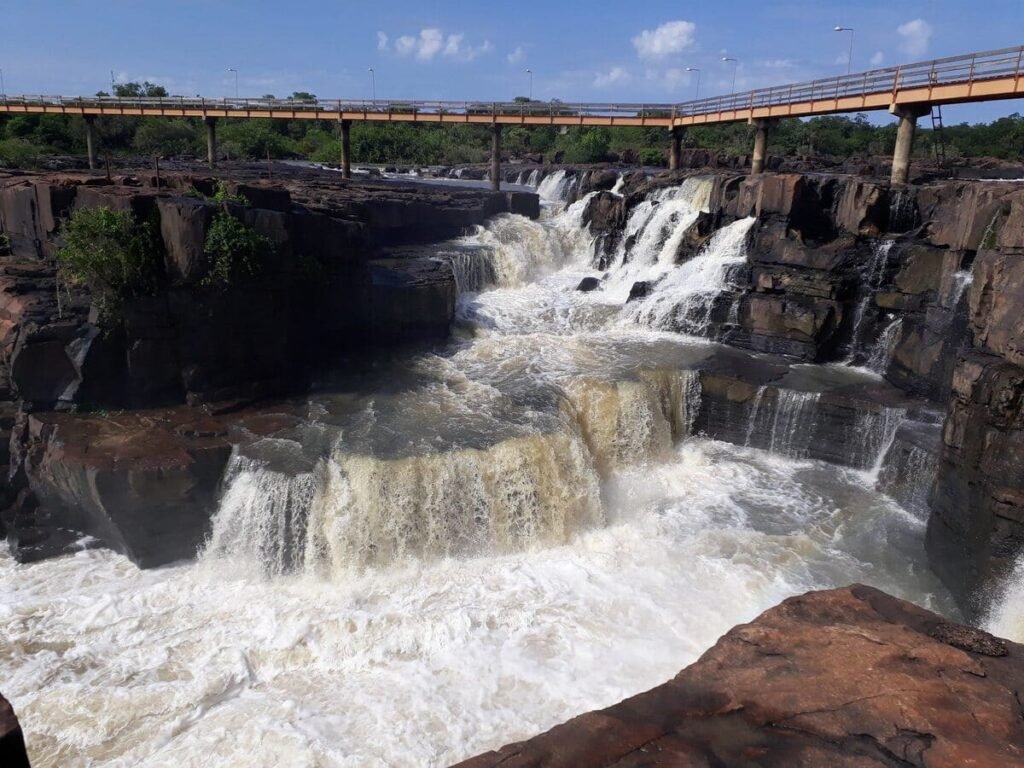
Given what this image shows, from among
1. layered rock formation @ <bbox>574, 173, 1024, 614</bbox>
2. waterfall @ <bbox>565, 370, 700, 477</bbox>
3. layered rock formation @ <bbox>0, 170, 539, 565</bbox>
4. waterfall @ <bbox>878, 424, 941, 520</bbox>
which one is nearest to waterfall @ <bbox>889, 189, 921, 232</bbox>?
layered rock formation @ <bbox>574, 173, 1024, 614</bbox>

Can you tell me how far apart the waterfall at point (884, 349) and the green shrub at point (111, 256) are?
1491cm

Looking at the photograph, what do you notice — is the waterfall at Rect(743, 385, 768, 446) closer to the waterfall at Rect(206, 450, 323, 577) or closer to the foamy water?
the foamy water

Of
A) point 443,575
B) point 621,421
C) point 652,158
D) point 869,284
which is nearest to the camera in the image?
point 443,575

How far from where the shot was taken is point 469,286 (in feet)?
73.5

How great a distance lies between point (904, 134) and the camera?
21.1 meters

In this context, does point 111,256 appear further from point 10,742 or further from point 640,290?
point 640,290

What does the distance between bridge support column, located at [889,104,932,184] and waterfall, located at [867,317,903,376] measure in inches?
274

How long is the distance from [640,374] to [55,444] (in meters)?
11.1

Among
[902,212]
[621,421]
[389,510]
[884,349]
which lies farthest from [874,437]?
[389,510]

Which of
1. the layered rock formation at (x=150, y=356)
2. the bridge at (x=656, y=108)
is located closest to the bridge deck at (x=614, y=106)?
the bridge at (x=656, y=108)

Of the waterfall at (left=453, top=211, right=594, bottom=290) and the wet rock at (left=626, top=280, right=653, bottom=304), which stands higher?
the waterfall at (left=453, top=211, right=594, bottom=290)

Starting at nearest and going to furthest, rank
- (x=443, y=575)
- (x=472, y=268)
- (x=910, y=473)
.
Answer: (x=443, y=575) → (x=910, y=473) → (x=472, y=268)

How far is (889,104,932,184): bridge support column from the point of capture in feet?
68.5

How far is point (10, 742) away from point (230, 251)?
467 inches
